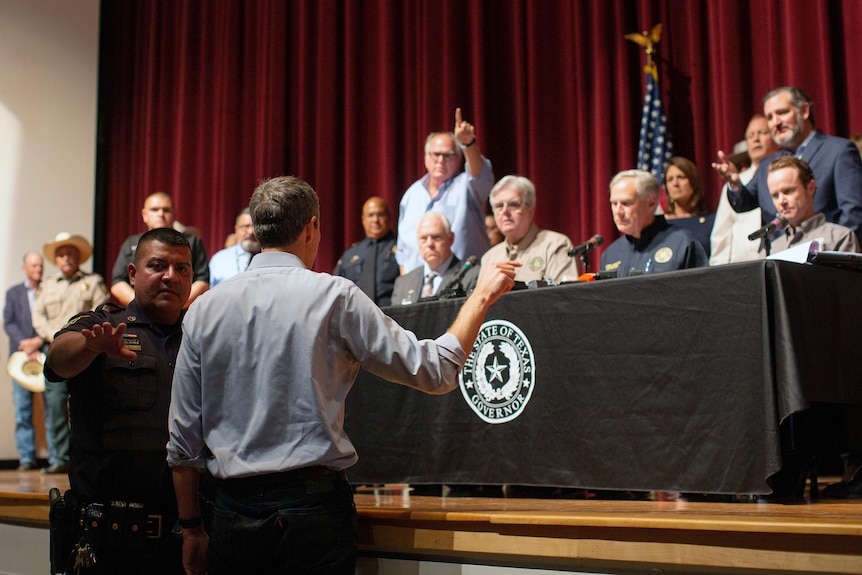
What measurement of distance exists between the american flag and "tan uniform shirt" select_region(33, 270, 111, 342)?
12.8 ft

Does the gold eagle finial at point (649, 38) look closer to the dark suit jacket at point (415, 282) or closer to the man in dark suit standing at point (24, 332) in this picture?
the dark suit jacket at point (415, 282)

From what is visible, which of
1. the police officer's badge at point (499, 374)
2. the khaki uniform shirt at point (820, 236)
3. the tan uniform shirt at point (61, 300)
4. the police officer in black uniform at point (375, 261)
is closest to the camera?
the police officer's badge at point (499, 374)

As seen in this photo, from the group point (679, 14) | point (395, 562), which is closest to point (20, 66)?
point (679, 14)

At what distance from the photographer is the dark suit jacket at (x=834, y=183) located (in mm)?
3852

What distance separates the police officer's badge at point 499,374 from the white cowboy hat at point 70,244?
4.60m

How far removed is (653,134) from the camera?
5.60 metres

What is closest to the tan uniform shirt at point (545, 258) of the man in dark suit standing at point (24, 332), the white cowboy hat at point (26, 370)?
the white cowboy hat at point (26, 370)

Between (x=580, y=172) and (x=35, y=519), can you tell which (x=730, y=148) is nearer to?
(x=580, y=172)

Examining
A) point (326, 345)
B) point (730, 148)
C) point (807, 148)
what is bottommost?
point (326, 345)

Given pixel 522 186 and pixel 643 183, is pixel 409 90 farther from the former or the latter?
pixel 643 183

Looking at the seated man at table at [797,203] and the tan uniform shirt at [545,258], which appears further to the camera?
the tan uniform shirt at [545,258]

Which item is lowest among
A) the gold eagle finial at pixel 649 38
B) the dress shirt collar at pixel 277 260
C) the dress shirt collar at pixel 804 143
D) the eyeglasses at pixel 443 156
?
the dress shirt collar at pixel 277 260

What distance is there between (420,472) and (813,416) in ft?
4.38

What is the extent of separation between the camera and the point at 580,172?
5988 millimetres
